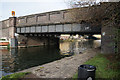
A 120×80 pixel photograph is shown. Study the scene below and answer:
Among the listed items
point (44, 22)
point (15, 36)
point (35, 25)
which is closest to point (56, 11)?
point (44, 22)

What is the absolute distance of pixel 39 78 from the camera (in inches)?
189

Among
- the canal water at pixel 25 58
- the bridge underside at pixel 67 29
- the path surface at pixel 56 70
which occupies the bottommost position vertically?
the canal water at pixel 25 58

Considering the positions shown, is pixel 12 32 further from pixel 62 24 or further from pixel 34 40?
pixel 62 24

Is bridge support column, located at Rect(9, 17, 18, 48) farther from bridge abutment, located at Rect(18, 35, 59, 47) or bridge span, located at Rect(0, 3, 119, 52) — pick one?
bridge abutment, located at Rect(18, 35, 59, 47)

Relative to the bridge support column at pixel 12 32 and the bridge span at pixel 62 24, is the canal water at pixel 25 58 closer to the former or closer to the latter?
the bridge span at pixel 62 24

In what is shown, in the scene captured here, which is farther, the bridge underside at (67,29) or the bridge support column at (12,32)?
the bridge support column at (12,32)

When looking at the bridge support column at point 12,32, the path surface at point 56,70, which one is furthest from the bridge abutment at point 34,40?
the path surface at point 56,70

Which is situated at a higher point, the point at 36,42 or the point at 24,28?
the point at 24,28

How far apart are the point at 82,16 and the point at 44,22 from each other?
350 inches

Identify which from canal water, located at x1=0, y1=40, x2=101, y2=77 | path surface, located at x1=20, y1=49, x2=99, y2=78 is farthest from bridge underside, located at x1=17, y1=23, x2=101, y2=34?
path surface, located at x1=20, y1=49, x2=99, y2=78

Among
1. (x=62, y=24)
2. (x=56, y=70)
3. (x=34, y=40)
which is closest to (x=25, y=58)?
(x=62, y=24)

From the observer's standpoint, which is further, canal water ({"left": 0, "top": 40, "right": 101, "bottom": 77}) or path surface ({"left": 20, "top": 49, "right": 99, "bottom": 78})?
canal water ({"left": 0, "top": 40, "right": 101, "bottom": 77})

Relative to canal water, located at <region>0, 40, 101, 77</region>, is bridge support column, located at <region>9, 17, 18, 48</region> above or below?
above

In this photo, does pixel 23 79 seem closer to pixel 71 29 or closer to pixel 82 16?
pixel 82 16
